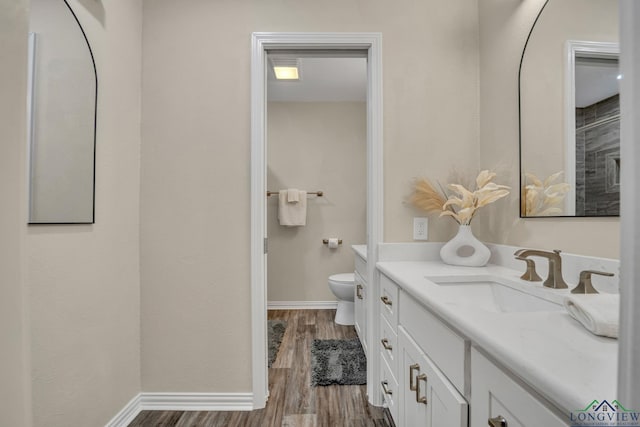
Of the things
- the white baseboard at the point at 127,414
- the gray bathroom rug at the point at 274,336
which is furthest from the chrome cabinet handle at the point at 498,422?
the gray bathroom rug at the point at 274,336

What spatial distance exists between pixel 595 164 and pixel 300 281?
9.86 ft

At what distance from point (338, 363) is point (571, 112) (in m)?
1.98

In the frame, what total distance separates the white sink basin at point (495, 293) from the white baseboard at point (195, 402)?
1262 millimetres

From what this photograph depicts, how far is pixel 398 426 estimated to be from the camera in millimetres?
1330

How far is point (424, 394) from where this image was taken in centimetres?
103

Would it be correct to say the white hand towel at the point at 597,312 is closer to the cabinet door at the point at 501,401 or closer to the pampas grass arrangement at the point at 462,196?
the cabinet door at the point at 501,401

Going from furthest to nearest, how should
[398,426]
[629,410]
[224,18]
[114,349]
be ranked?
[224,18] → [114,349] → [398,426] → [629,410]

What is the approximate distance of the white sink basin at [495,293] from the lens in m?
1.11

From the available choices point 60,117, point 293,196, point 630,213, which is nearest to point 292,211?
point 293,196

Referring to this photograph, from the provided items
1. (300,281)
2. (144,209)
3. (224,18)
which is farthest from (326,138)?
(144,209)

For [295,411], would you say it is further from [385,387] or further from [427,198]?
[427,198]

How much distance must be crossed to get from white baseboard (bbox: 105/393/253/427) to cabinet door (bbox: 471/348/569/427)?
1390 mm

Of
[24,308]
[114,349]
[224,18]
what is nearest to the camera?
[24,308]

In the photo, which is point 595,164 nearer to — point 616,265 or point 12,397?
point 616,265
